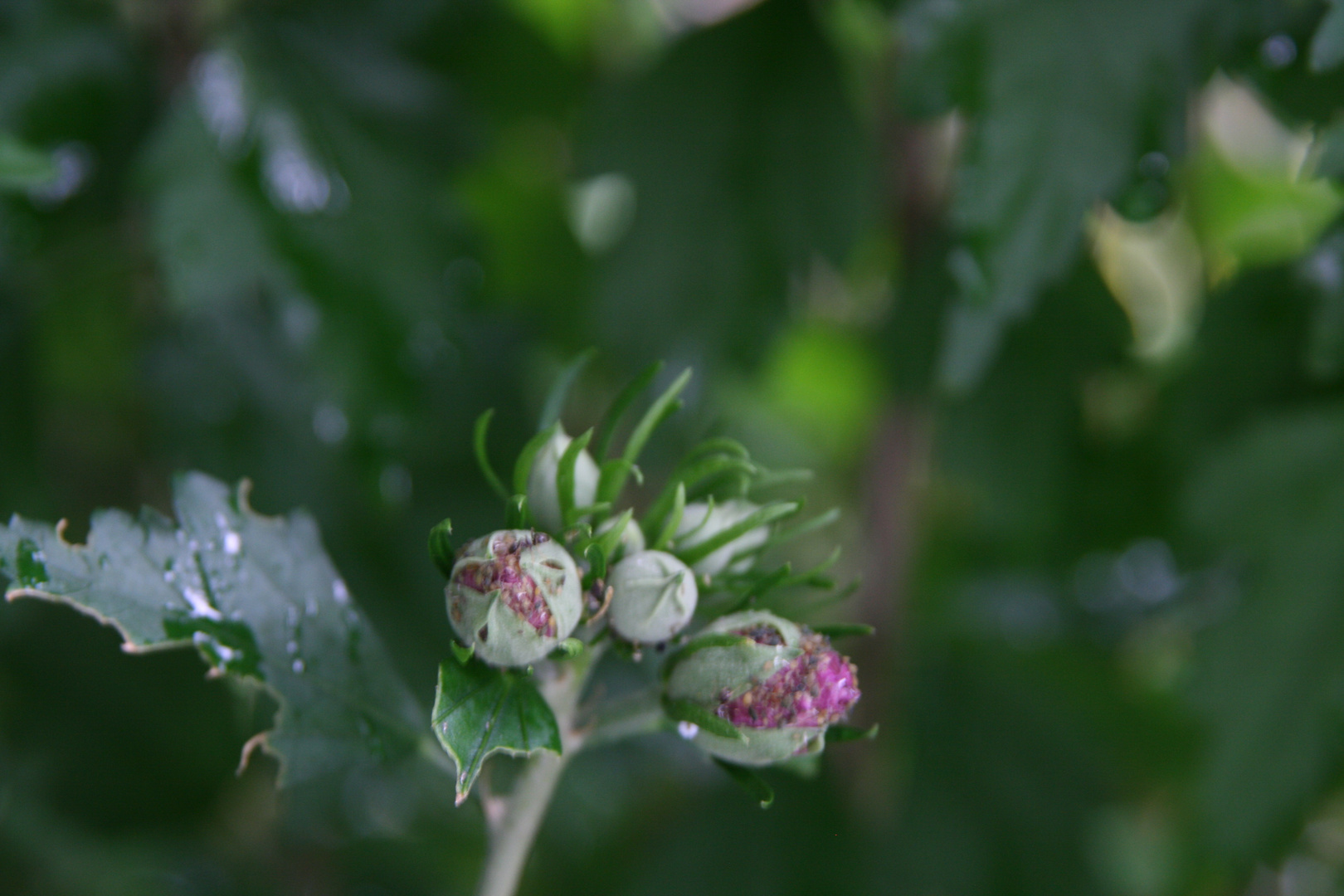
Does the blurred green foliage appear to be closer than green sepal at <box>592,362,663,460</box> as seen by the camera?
No

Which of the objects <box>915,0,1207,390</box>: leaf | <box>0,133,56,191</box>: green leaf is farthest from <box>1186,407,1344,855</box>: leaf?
<box>0,133,56,191</box>: green leaf

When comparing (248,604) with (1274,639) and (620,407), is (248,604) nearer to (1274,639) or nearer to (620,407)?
(620,407)

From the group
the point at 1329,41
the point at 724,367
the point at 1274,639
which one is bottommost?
the point at 1274,639

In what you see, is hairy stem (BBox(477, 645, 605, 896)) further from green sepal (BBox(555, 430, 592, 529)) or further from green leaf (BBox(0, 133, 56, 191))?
green leaf (BBox(0, 133, 56, 191))

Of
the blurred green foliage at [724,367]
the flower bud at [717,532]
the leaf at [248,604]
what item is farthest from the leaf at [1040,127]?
the leaf at [248,604]

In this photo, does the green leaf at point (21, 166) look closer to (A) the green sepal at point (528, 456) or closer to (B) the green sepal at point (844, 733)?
(A) the green sepal at point (528, 456)

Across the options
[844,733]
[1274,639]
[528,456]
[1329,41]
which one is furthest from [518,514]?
[1274,639]
